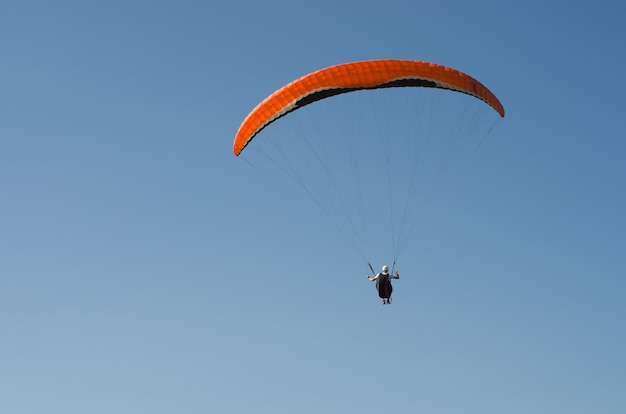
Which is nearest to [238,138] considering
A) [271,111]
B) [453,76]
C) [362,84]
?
[271,111]

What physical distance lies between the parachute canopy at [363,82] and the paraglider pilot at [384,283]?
6.83 metres

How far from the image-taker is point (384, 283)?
139 ft

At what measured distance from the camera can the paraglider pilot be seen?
139 feet

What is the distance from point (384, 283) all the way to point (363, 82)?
24.4 feet

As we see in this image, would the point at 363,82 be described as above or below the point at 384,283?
above

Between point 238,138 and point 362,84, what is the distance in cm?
579

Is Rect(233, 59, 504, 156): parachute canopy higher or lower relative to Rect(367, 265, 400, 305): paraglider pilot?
higher

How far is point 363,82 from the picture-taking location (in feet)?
137

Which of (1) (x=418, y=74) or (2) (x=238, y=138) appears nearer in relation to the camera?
(1) (x=418, y=74)

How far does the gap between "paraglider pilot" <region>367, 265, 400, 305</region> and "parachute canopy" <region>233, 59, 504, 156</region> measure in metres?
6.83

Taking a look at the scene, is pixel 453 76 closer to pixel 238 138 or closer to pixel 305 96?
pixel 305 96

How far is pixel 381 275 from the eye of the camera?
139ft

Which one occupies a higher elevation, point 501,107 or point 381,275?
point 501,107

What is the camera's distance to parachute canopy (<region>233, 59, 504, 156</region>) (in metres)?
41.5
